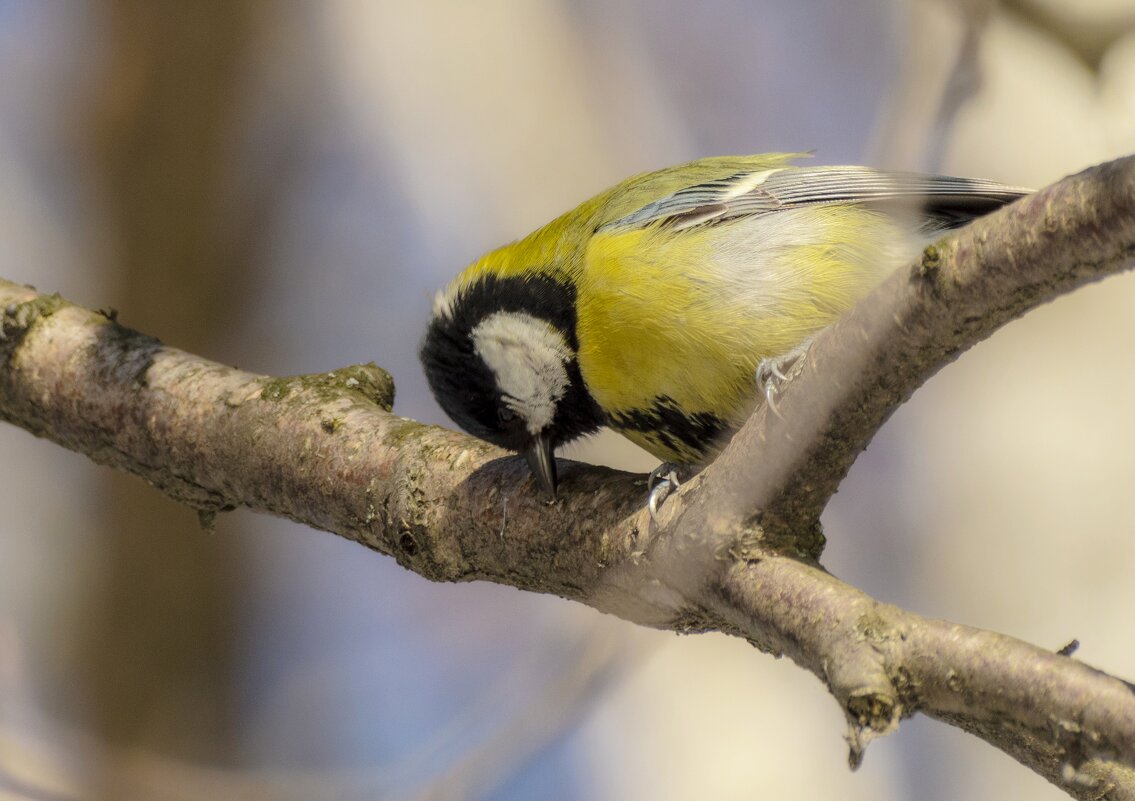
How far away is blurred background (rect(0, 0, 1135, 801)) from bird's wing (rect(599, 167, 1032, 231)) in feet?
2.41

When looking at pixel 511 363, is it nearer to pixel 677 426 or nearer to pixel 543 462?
pixel 543 462

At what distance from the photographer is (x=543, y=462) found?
Result: 2455 millimetres

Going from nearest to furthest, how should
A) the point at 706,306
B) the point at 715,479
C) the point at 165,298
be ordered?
the point at 715,479, the point at 706,306, the point at 165,298

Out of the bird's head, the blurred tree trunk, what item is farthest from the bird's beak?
the blurred tree trunk

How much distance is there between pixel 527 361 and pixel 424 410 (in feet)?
8.33

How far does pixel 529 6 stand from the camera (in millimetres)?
5625

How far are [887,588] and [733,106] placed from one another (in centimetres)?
198

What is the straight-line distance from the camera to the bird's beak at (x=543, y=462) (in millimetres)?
2359

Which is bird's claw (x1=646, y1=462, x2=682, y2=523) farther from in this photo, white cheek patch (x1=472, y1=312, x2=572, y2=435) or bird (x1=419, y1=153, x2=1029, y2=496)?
white cheek patch (x1=472, y1=312, x2=572, y2=435)

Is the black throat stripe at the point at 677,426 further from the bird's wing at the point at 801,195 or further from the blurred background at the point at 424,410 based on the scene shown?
the blurred background at the point at 424,410

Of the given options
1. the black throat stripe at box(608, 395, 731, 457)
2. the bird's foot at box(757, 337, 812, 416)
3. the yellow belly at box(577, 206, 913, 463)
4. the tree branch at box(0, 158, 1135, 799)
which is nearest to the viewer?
the tree branch at box(0, 158, 1135, 799)

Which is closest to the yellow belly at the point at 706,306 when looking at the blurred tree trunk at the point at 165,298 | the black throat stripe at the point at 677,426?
the black throat stripe at the point at 677,426

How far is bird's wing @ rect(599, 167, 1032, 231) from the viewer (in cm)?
238

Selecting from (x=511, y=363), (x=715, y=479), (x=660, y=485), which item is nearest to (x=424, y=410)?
(x=511, y=363)
